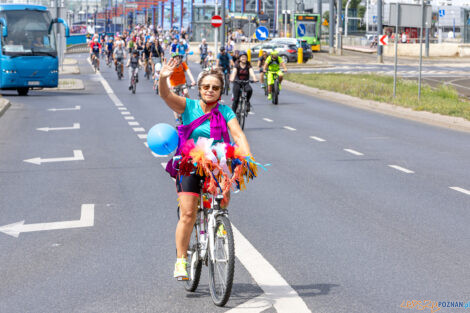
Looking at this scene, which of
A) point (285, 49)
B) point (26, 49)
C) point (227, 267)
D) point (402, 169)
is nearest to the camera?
point (227, 267)

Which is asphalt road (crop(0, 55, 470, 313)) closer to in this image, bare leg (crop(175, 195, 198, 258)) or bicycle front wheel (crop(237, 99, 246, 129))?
bare leg (crop(175, 195, 198, 258))

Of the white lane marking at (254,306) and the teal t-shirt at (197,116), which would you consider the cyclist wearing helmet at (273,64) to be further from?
the white lane marking at (254,306)

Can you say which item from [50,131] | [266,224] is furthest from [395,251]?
[50,131]

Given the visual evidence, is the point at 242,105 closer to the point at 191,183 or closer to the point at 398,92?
the point at 398,92

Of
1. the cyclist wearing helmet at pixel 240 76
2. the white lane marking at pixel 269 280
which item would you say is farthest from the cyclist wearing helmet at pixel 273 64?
the white lane marking at pixel 269 280

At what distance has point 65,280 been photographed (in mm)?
6523

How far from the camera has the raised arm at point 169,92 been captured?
19.1 feet

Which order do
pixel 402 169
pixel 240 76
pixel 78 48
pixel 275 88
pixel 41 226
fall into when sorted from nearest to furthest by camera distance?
pixel 41 226
pixel 402 169
pixel 240 76
pixel 275 88
pixel 78 48

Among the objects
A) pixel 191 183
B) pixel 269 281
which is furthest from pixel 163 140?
pixel 269 281

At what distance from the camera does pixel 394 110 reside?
2586 cm

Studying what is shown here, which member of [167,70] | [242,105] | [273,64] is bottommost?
[242,105]

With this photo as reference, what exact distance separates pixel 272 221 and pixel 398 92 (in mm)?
23599

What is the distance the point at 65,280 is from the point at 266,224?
270cm

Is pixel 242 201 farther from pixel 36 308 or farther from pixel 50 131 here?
pixel 50 131
